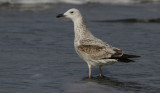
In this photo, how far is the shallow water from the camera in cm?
837

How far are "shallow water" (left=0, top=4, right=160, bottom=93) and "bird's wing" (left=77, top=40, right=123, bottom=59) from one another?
0.45 m

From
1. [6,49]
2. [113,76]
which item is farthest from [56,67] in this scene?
[6,49]

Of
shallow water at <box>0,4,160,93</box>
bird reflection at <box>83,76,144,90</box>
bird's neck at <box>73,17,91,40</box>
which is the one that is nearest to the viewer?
bird reflection at <box>83,76,144,90</box>

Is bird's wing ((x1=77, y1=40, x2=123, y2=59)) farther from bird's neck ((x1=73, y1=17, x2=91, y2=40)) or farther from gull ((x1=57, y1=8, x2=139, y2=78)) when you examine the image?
bird's neck ((x1=73, y1=17, x2=91, y2=40))

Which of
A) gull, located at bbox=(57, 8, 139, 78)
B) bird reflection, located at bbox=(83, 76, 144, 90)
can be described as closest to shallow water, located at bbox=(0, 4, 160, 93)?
bird reflection, located at bbox=(83, 76, 144, 90)

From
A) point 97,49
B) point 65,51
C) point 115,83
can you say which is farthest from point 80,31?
point 65,51

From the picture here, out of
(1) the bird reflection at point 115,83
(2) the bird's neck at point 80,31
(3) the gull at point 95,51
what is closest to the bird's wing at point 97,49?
(3) the gull at point 95,51

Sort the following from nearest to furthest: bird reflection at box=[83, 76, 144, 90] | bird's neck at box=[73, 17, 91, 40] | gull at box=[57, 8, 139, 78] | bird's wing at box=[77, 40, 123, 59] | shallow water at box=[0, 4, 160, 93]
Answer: bird reflection at box=[83, 76, 144, 90] → shallow water at box=[0, 4, 160, 93] → gull at box=[57, 8, 139, 78] → bird's wing at box=[77, 40, 123, 59] → bird's neck at box=[73, 17, 91, 40]

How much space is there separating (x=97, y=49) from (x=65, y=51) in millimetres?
2242

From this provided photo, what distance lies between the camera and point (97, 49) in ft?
29.2

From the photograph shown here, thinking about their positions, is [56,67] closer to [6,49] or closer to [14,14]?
[6,49]

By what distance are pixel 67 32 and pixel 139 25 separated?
8.25ft

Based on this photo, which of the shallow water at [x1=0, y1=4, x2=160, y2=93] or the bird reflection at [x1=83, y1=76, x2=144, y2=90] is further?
the shallow water at [x1=0, y1=4, x2=160, y2=93]

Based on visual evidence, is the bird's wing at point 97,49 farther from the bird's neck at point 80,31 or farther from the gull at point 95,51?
the bird's neck at point 80,31
